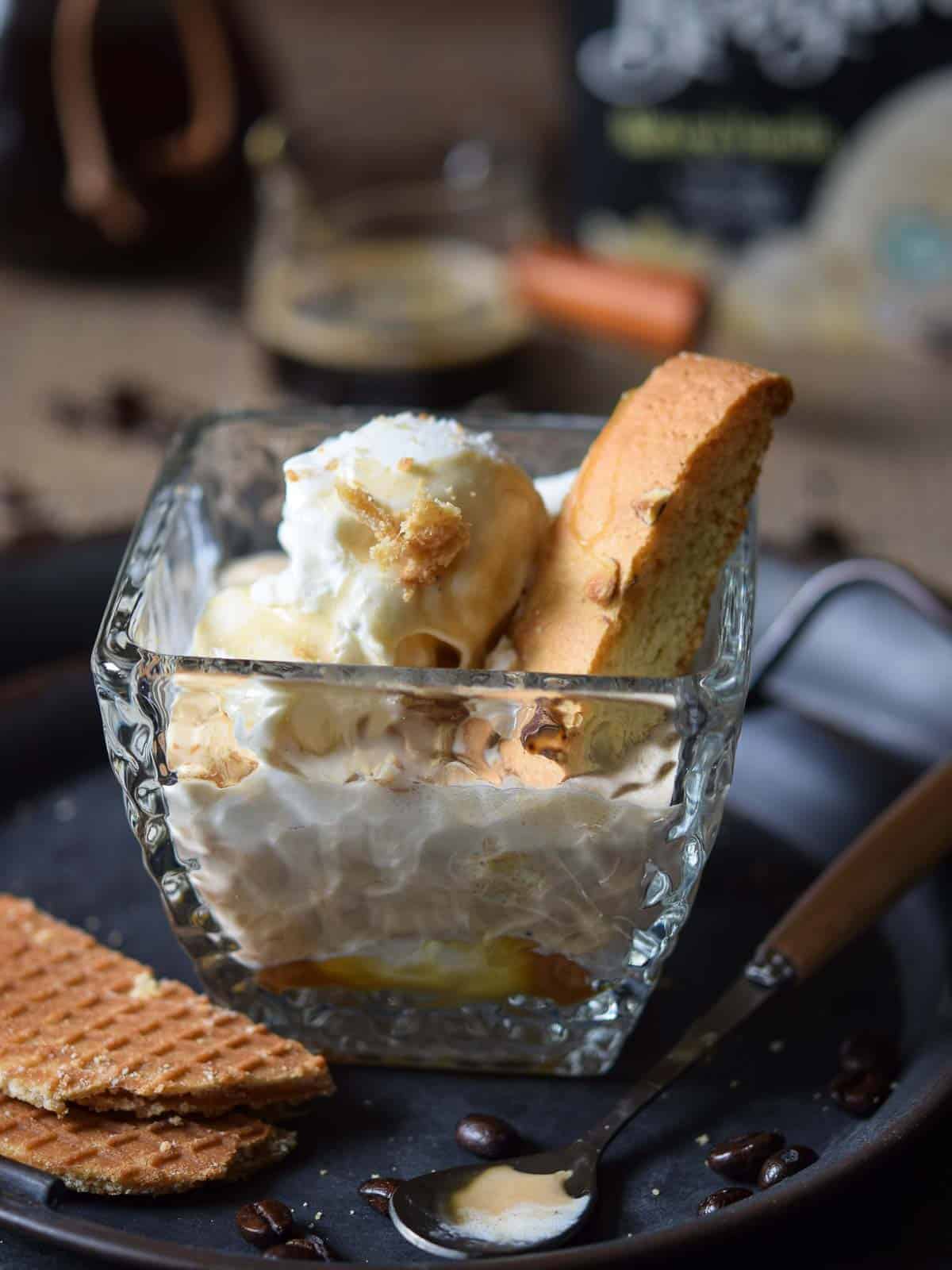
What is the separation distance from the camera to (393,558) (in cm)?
118

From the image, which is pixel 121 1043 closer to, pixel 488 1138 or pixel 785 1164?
pixel 488 1138

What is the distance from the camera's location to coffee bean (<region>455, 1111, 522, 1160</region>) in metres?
1.20

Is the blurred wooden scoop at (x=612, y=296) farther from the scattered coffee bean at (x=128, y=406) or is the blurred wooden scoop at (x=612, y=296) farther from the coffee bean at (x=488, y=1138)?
the coffee bean at (x=488, y=1138)

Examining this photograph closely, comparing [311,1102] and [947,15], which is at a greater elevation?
[947,15]

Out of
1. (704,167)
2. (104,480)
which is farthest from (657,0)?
(104,480)

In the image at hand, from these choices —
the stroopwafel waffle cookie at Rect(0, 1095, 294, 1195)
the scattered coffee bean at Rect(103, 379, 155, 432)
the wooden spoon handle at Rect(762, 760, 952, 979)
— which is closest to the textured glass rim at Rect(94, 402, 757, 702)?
the wooden spoon handle at Rect(762, 760, 952, 979)

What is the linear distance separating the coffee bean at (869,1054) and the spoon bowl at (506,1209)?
0.83 feet

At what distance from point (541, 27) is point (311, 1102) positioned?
400 centimetres

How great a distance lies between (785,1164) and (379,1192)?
31cm

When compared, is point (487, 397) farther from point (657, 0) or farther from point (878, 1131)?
point (878, 1131)


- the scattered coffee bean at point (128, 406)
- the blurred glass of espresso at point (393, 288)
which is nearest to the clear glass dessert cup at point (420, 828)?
the blurred glass of espresso at point (393, 288)

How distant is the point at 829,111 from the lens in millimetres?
2852

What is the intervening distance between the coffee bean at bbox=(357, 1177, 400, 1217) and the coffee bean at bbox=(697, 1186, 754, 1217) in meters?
0.23

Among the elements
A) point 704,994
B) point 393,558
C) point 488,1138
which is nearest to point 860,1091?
point 704,994
